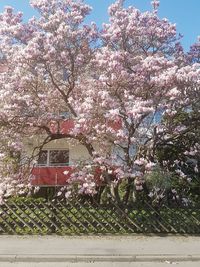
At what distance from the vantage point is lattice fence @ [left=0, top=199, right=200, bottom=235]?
13891mm

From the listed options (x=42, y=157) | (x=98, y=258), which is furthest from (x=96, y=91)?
(x=42, y=157)

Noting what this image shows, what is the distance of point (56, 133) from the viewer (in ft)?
52.2

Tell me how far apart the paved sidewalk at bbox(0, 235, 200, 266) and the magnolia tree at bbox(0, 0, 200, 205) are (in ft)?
5.87

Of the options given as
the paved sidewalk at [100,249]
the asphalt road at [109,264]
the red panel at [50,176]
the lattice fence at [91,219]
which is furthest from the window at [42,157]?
the asphalt road at [109,264]

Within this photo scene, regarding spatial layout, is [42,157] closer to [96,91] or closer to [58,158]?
[58,158]

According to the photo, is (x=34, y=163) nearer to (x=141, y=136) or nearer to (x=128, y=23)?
(x=141, y=136)

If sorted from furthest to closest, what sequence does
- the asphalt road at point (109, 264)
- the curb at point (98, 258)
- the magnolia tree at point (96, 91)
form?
the magnolia tree at point (96, 91), the curb at point (98, 258), the asphalt road at point (109, 264)

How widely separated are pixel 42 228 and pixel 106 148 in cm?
308

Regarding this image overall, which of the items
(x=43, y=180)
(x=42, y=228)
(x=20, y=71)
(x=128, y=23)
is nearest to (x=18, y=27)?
(x=20, y=71)

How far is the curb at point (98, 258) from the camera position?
10445 millimetres

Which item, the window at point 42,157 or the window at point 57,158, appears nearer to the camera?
the window at point 42,157

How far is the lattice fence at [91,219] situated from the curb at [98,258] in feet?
10.2

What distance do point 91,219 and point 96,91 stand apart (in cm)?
392

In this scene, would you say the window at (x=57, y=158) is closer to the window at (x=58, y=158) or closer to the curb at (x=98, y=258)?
the window at (x=58, y=158)
